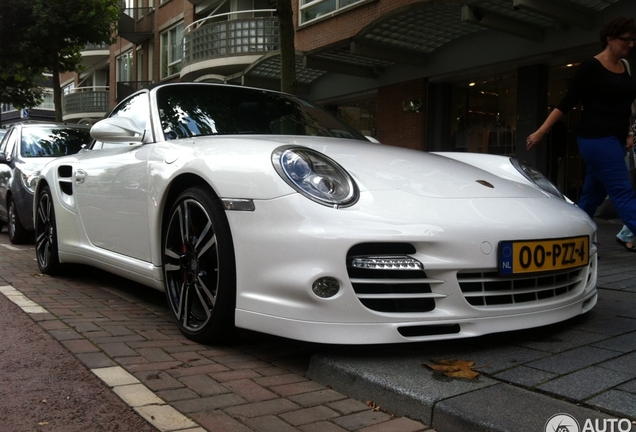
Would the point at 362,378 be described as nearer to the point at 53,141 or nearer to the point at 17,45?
the point at 53,141

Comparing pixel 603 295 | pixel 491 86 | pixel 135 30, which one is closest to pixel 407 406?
pixel 603 295

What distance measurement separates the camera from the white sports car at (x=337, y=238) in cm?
262

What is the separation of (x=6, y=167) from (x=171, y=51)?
17.7 meters

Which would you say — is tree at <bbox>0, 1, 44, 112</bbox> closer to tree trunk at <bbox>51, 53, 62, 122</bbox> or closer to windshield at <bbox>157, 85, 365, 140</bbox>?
tree trunk at <bbox>51, 53, 62, 122</bbox>

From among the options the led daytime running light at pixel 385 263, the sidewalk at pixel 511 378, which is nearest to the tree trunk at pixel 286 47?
the sidewalk at pixel 511 378

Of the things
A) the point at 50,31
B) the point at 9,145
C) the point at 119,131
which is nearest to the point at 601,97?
the point at 119,131

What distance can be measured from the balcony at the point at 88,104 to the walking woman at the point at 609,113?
3045 cm

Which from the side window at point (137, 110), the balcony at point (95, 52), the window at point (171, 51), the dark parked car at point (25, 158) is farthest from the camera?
the balcony at point (95, 52)

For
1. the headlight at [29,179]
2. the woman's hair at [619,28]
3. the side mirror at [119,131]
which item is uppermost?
the woman's hair at [619,28]

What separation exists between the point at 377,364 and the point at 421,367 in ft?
0.58

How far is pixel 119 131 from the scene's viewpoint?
12.7 ft

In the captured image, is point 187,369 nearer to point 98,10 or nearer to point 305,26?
point 305,26

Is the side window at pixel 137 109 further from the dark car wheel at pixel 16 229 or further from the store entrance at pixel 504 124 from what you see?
the store entrance at pixel 504 124

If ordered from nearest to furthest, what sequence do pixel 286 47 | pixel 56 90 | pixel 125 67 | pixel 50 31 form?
1. pixel 286 47
2. pixel 50 31
3. pixel 56 90
4. pixel 125 67
